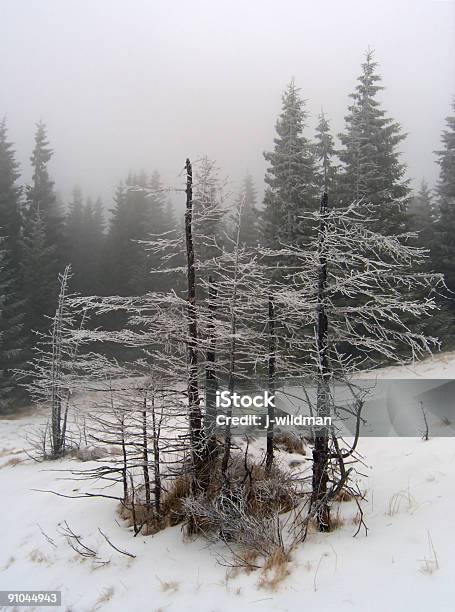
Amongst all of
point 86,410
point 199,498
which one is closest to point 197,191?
point 86,410

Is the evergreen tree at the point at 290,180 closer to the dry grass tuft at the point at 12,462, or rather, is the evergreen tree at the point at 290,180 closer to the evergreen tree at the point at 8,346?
the dry grass tuft at the point at 12,462

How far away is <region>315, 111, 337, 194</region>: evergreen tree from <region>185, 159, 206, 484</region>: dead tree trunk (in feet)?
48.5

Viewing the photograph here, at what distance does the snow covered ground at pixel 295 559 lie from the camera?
4.55 m

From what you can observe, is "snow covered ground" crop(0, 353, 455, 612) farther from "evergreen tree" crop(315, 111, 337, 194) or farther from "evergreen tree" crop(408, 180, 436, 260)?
"evergreen tree" crop(408, 180, 436, 260)

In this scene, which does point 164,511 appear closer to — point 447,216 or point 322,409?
point 322,409

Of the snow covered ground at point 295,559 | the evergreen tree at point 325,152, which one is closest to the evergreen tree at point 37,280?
the snow covered ground at point 295,559

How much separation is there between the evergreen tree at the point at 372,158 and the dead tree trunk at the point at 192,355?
43.0 ft

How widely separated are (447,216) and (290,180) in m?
11.0

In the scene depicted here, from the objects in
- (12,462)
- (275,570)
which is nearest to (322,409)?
(275,570)

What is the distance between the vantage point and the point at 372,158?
742 inches

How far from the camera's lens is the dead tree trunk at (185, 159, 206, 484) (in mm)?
7152

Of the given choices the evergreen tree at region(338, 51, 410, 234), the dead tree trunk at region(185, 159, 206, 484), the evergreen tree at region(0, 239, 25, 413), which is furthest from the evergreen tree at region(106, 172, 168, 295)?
the dead tree trunk at region(185, 159, 206, 484)

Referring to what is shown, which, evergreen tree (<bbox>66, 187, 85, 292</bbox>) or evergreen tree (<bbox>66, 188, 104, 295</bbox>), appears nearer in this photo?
evergreen tree (<bbox>66, 187, 85, 292</bbox>)

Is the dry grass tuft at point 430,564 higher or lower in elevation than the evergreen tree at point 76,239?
lower
